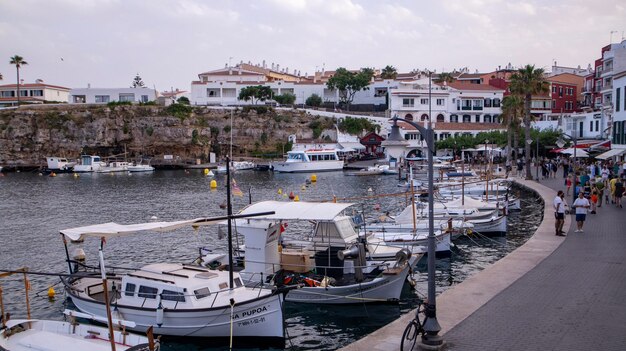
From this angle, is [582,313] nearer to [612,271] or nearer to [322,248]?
[612,271]

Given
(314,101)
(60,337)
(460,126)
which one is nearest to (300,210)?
(60,337)

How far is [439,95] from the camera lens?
4557 inches

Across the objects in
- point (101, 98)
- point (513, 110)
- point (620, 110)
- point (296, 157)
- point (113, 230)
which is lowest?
point (296, 157)

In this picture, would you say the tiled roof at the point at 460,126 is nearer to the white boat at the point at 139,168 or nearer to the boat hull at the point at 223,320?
the white boat at the point at 139,168

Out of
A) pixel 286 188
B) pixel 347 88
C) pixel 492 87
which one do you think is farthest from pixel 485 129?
pixel 286 188

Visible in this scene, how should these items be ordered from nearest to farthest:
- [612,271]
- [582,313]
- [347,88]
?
1. [582,313]
2. [612,271]
3. [347,88]

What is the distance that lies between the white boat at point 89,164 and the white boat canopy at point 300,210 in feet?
286

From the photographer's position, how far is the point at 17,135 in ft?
374

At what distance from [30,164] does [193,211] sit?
75.2 metres

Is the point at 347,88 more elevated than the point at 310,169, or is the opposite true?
the point at 347,88

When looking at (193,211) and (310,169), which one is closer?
(193,211)

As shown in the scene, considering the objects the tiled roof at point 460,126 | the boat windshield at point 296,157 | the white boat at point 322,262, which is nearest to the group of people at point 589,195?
the white boat at point 322,262

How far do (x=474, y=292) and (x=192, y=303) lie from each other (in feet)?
29.1

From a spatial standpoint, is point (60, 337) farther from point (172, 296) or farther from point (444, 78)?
point (444, 78)
